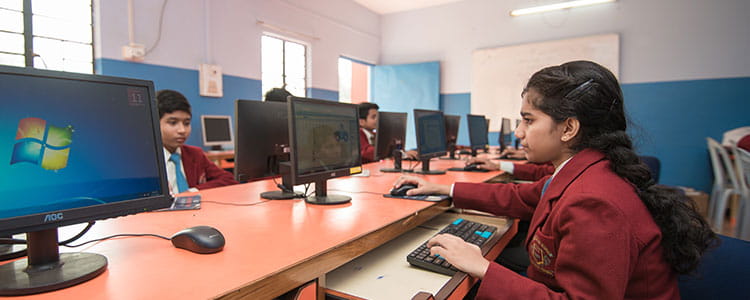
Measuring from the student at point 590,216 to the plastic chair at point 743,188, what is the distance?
2630mm

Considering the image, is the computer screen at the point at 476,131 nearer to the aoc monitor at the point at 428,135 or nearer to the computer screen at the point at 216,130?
the aoc monitor at the point at 428,135

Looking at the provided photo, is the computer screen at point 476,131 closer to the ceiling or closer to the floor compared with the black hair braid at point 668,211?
closer to the ceiling

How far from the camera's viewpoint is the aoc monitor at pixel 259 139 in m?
1.60

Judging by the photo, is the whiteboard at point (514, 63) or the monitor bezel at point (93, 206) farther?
the whiteboard at point (514, 63)

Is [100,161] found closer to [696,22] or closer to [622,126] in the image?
[622,126]

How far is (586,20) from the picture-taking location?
5.26 m

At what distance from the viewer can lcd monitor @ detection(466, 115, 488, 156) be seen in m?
3.22

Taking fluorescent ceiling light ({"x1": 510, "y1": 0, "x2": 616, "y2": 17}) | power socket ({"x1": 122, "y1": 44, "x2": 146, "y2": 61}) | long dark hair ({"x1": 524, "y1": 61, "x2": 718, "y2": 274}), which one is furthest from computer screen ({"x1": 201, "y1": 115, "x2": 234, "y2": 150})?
fluorescent ceiling light ({"x1": 510, "y1": 0, "x2": 616, "y2": 17})

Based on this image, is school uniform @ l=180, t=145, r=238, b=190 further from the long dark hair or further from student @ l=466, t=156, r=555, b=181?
the long dark hair

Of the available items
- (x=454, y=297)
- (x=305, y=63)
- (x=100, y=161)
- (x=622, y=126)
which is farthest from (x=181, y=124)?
(x=305, y=63)

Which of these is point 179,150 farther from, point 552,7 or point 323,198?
point 552,7

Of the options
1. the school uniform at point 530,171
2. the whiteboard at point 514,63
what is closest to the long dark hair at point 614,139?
the school uniform at point 530,171

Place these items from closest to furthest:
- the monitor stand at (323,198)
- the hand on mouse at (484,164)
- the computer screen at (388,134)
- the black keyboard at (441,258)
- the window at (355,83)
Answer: the black keyboard at (441,258) < the monitor stand at (323,198) < the hand on mouse at (484,164) < the computer screen at (388,134) < the window at (355,83)

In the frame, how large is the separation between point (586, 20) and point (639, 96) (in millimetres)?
1247
